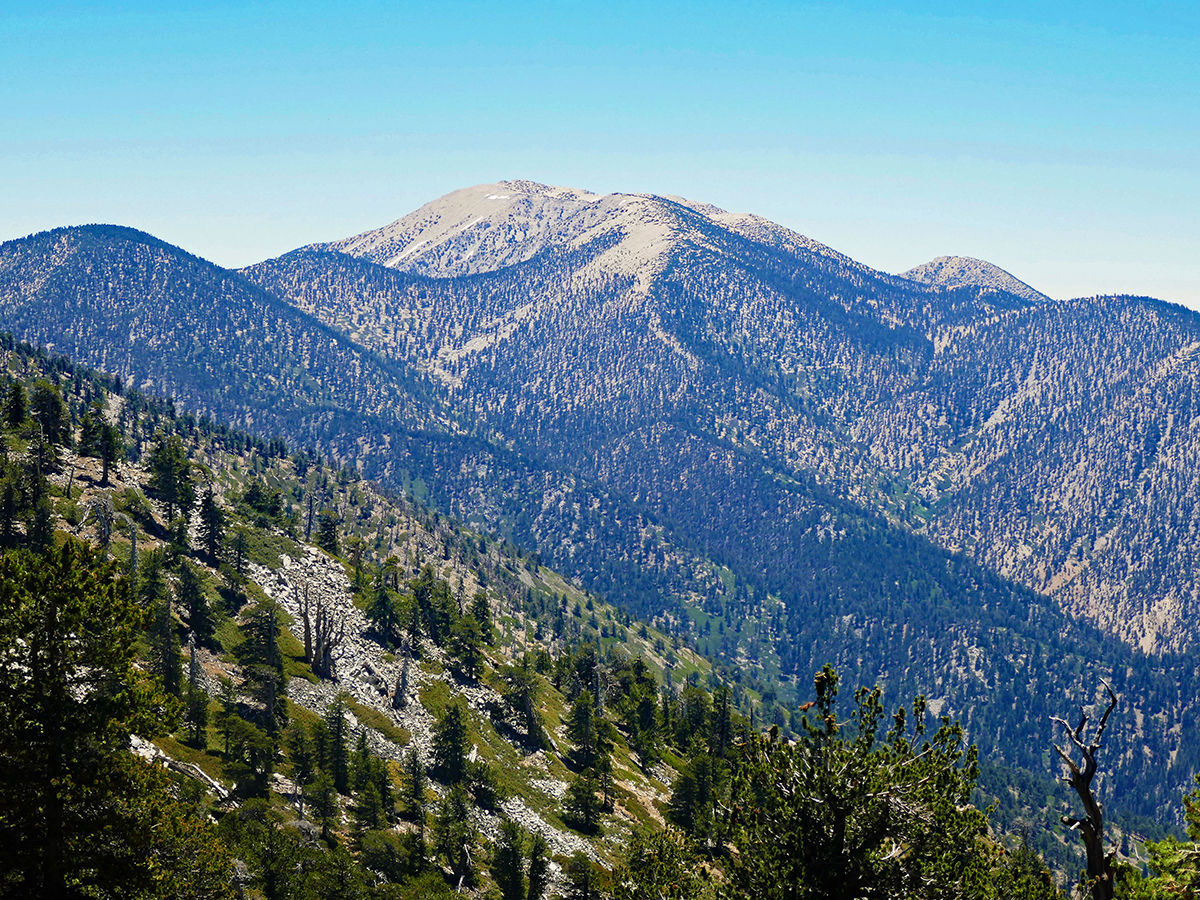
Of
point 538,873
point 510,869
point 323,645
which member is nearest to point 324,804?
point 510,869

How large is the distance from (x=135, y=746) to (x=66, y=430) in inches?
4546

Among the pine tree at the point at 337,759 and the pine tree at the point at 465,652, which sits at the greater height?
the pine tree at the point at 337,759

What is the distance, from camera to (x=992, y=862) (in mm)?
29484

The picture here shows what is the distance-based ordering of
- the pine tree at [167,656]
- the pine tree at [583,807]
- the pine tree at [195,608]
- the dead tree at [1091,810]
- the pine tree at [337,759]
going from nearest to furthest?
the dead tree at [1091,810], the pine tree at [167,656], the pine tree at [337,759], the pine tree at [195,608], the pine tree at [583,807]

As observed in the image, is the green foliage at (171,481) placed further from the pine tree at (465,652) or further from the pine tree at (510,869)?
the pine tree at (510,869)

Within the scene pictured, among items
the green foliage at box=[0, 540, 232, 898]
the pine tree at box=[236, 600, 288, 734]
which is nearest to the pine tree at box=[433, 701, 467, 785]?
the pine tree at box=[236, 600, 288, 734]

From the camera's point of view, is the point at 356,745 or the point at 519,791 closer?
the point at 356,745

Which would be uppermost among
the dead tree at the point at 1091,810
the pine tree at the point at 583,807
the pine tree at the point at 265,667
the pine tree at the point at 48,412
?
the dead tree at the point at 1091,810

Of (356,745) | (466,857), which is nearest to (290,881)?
(466,857)

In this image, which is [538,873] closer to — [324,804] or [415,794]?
[415,794]

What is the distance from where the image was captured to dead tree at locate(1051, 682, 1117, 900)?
20297mm

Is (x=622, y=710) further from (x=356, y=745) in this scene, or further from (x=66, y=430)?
(x=66, y=430)

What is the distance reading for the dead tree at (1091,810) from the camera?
2030 centimetres

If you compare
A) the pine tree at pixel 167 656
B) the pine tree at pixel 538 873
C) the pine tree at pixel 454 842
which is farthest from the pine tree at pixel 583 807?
the pine tree at pixel 167 656
